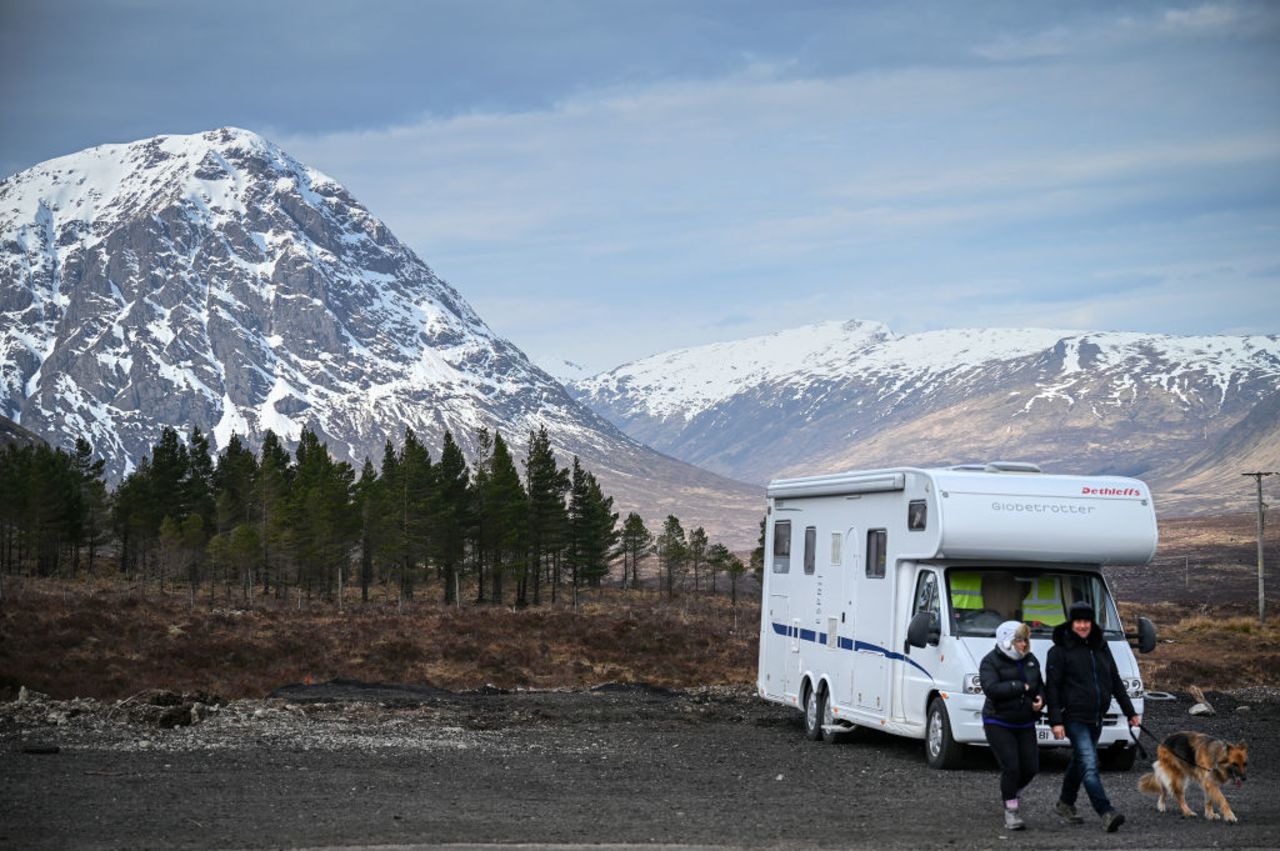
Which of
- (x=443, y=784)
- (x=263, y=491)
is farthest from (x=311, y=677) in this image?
(x=263, y=491)

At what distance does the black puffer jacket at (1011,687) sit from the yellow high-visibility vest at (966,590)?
4283 millimetres

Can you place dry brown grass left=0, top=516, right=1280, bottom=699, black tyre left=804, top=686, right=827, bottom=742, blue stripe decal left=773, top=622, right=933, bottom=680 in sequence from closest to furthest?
1. blue stripe decal left=773, top=622, right=933, bottom=680
2. black tyre left=804, top=686, right=827, bottom=742
3. dry brown grass left=0, top=516, right=1280, bottom=699

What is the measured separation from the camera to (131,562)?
106125mm

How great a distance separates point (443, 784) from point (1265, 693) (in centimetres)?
1996

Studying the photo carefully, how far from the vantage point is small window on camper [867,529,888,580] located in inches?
776

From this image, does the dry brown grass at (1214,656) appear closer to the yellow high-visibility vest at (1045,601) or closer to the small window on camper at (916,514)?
the yellow high-visibility vest at (1045,601)

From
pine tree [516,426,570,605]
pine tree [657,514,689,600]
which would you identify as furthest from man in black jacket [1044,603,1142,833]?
pine tree [657,514,689,600]

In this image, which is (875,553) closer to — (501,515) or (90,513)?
(501,515)

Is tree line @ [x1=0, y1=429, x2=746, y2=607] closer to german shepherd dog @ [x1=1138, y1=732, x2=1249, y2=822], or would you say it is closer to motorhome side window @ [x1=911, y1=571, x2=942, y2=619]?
motorhome side window @ [x1=911, y1=571, x2=942, y2=619]

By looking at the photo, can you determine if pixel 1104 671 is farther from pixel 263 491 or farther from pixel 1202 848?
pixel 263 491

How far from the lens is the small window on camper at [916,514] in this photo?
18.4 m

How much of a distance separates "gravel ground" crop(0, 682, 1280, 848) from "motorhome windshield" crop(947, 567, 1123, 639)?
1895 millimetres

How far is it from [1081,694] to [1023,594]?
4815 millimetres

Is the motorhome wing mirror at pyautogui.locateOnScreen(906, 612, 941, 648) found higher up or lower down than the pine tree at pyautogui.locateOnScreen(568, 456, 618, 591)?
lower down
